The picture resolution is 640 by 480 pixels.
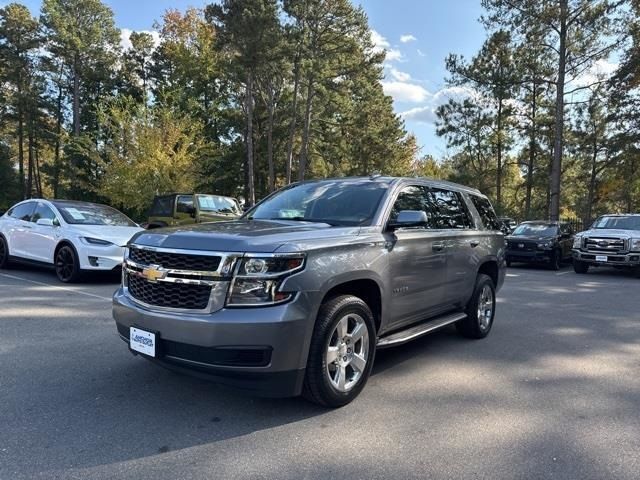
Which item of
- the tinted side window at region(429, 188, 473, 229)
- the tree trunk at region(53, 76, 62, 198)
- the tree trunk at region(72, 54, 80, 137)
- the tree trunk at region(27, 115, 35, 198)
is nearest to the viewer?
the tinted side window at region(429, 188, 473, 229)

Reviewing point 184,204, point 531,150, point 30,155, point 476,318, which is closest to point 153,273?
point 476,318

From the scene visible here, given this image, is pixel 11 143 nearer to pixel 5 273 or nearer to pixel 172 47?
pixel 172 47

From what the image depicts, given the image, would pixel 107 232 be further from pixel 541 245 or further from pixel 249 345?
pixel 541 245

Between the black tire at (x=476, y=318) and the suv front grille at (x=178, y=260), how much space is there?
363cm

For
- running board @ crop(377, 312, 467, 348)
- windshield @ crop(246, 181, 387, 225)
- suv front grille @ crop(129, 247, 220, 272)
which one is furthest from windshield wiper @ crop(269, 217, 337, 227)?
suv front grille @ crop(129, 247, 220, 272)

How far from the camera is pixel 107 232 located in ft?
31.1

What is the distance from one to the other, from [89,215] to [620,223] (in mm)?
14283

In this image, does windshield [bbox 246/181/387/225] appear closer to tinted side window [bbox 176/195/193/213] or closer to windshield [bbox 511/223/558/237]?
tinted side window [bbox 176/195/193/213]

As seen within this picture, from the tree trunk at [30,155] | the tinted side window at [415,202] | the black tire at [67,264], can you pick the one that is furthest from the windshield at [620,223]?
the tree trunk at [30,155]

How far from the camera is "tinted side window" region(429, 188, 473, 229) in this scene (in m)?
5.55

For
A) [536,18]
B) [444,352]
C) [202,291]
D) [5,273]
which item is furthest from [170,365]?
[536,18]

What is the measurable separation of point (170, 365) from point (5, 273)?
29.5ft

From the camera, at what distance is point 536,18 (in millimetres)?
23859

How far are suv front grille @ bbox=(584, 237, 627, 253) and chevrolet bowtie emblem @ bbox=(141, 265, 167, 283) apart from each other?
1356 cm
